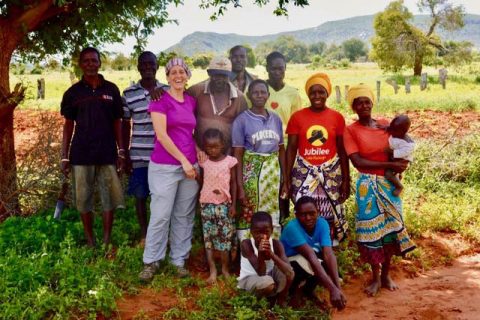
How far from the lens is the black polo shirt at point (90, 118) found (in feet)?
15.3

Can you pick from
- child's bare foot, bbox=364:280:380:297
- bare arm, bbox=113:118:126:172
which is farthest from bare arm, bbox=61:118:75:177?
Result: child's bare foot, bbox=364:280:380:297

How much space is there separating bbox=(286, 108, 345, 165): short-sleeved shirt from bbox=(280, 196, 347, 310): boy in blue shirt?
0.48 m

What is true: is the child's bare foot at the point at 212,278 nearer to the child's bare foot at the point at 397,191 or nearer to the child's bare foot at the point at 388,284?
the child's bare foot at the point at 388,284

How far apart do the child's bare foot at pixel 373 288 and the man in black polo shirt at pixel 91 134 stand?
2458 millimetres

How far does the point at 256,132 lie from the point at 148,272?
1.54 metres

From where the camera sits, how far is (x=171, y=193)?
4.39 metres

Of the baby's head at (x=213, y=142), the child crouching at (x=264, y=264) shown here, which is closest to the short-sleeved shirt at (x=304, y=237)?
the child crouching at (x=264, y=264)

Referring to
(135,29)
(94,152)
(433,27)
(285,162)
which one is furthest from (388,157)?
(433,27)

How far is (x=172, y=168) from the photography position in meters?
4.32

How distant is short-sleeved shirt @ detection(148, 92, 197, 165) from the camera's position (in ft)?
13.8

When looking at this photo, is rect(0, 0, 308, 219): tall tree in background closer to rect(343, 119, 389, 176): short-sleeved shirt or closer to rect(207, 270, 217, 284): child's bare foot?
rect(343, 119, 389, 176): short-sleeved shirt

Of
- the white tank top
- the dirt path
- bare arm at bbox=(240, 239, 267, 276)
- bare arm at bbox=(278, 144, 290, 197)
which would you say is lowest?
the dirt path

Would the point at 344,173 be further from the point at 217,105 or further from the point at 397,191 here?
the point at 217,105

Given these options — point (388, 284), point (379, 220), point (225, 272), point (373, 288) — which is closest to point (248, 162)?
point (225, 272)
